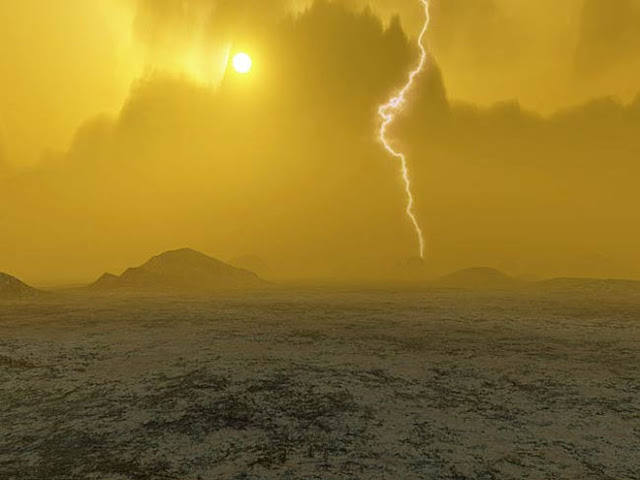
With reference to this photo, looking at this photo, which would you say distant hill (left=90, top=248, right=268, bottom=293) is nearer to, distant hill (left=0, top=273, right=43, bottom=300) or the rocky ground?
distant hill (left=0, top=273, right=43, bottom=300)

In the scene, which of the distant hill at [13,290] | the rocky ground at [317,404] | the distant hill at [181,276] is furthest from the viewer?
the distant hill at [181,276]

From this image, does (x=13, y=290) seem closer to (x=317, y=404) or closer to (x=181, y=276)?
(x=181, y=276)

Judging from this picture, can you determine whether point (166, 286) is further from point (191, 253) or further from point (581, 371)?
point (581, 371)

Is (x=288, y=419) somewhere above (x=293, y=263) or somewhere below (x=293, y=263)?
below

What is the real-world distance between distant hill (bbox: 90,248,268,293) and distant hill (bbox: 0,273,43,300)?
8.13m

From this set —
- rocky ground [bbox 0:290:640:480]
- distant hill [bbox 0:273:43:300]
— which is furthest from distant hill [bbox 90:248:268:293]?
rocky ground [bbox 0:290:640:480]

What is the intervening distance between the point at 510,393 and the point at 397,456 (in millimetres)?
3644

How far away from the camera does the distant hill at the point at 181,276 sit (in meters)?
39.8

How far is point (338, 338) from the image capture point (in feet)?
42.5

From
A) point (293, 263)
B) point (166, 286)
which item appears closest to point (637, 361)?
point (166, 286)

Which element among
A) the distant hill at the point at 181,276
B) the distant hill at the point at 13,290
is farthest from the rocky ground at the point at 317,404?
the distant hill at the point at 181,276

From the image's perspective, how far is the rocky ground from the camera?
5.15m

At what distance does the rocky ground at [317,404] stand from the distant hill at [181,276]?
26.1 m

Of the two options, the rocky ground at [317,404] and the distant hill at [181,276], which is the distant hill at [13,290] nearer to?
the distant hill at [181,276]
